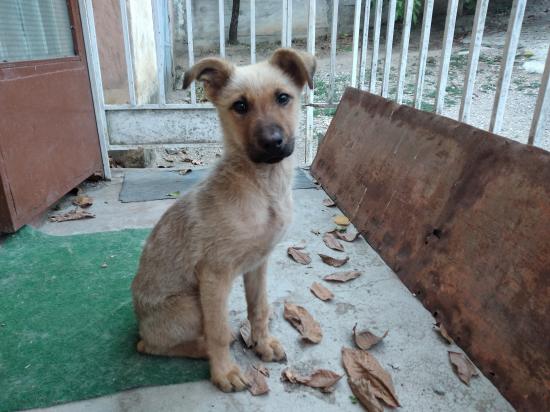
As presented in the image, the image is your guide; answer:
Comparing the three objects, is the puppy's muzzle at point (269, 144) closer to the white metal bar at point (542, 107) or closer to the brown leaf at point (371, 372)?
the brown leaf at point (371, 372)

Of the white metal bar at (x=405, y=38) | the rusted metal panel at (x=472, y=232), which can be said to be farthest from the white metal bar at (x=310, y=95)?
the rusted metal panel at (x=472, y=232)

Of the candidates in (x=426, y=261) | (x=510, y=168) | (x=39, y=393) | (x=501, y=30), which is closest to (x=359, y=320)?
(x=426, y=261)

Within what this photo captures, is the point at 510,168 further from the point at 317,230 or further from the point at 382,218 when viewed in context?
the point at 317,230

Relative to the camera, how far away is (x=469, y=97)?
3.84 meters

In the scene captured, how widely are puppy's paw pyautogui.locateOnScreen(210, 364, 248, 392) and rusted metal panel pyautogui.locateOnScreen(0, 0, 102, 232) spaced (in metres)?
2.73

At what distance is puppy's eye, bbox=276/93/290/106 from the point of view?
94.6 inches

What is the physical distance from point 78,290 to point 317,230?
7.32 ft

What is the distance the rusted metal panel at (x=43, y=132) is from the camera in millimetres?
3807

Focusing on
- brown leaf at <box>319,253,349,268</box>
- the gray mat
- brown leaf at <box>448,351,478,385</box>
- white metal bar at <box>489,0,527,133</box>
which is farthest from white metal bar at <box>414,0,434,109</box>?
brown leaf at <box>448,351,478,385</box>

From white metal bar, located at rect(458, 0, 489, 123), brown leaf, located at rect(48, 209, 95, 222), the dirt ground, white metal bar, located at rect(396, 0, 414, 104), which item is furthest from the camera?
the dirt ground

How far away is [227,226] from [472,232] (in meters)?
1.59

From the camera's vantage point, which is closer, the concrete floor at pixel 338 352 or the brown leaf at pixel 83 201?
the concrete floor at pixel 338 352

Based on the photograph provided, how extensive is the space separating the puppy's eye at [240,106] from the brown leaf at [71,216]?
2936 millimetres

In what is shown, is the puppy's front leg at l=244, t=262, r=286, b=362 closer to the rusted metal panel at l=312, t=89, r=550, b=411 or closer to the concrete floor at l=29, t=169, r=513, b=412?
the concrete floor at l=29, t=169, r=513, b=412
